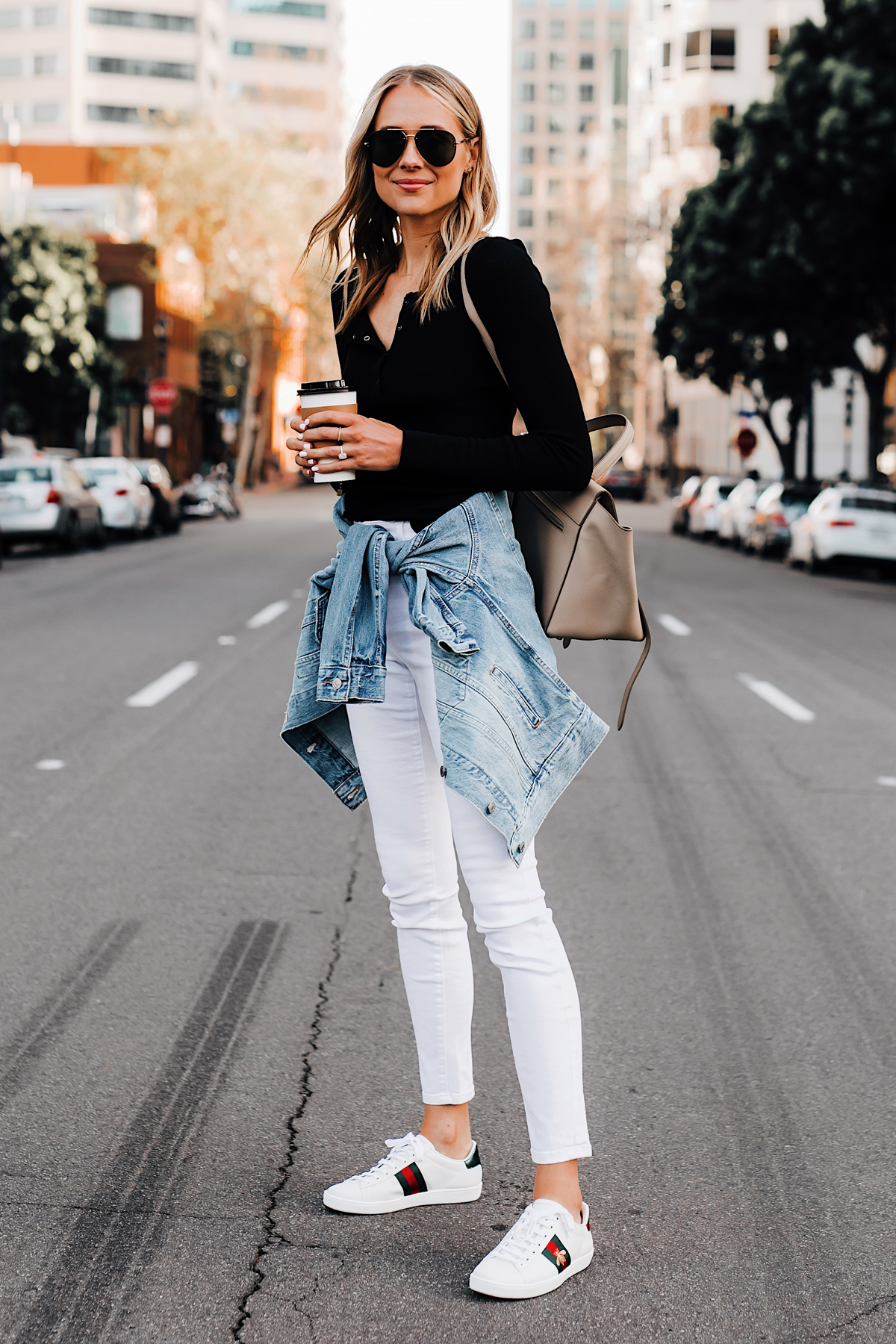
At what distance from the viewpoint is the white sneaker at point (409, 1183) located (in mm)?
3213

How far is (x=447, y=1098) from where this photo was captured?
3.28m

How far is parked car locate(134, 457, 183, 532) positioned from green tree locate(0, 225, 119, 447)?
13.8 meters

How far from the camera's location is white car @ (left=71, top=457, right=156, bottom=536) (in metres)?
31.3

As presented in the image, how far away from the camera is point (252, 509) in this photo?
5375 centimetres

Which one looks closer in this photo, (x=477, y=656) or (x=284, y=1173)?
(x=477, y=656)

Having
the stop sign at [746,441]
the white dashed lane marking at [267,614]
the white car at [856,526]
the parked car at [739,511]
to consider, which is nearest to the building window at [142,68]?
the stop sign at [746,441]

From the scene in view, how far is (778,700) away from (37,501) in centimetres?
1674

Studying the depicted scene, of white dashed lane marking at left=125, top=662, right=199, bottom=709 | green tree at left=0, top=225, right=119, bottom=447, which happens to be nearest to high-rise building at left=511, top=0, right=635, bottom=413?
green tree at left=0, top=225, right=119, bottom=447

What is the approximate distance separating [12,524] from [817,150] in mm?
13623

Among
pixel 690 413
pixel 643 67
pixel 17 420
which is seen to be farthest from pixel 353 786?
pixel 643 67

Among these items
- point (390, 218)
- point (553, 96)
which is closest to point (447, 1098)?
point (390, 218)

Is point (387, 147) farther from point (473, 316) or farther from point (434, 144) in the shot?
point (473, 316)

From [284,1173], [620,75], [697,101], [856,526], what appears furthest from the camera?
[620,75]

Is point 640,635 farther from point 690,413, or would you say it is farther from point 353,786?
point 690,413
